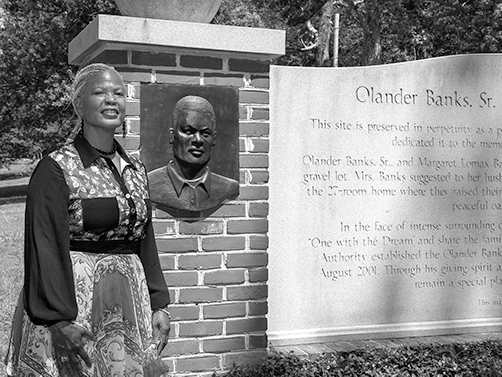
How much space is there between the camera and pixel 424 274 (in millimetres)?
5070

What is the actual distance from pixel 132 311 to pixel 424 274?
10.1ft

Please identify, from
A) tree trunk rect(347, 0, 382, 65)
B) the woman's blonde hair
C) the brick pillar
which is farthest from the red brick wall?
tree trunk rect(347, 0, 382, 65)

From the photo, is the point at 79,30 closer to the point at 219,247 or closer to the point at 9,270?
the point at 9,270

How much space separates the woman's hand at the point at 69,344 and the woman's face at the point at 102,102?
76 centimetres

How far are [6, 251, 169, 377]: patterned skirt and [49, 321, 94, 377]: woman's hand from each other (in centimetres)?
5

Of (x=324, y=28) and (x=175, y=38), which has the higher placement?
(x=324, y=28)

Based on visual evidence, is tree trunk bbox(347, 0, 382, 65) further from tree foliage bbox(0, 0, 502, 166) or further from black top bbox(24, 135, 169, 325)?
black top bbox(24, 135, 169, 325)

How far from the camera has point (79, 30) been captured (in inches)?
707

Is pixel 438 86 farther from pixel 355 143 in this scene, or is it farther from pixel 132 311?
pixel 132 311

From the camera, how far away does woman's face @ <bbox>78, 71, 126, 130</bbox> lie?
2564 millimetres

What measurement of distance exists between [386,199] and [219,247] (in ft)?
5.18

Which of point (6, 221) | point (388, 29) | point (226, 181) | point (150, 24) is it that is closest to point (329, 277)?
point (226, 181)

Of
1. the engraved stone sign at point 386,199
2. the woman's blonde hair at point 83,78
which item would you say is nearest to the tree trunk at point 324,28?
the engraved stone sign at point 386,199

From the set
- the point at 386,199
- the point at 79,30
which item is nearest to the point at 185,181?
the point at 386,199
